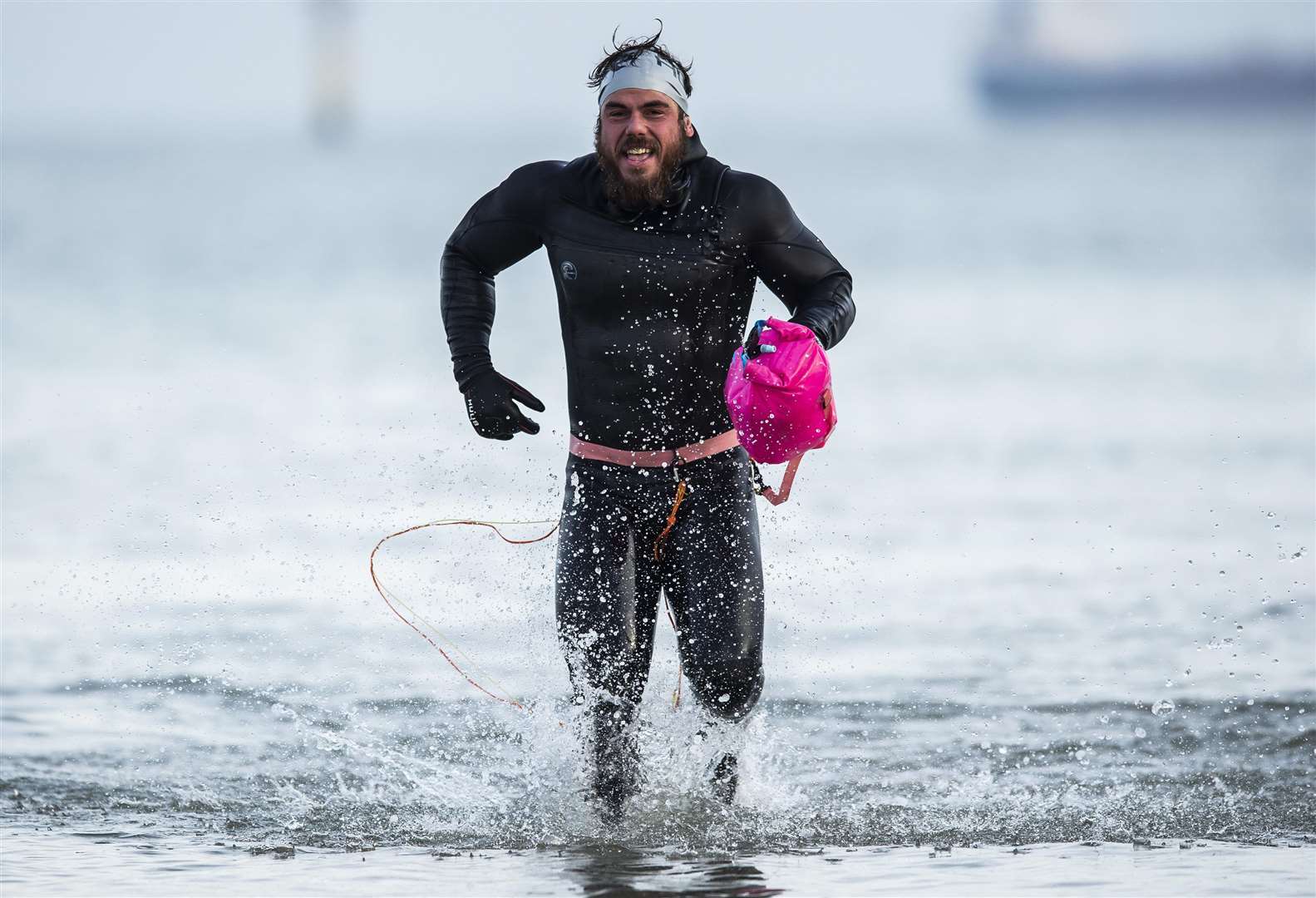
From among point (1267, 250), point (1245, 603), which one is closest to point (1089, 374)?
point (1245, 603)

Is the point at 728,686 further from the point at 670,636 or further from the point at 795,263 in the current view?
the point at 670,636

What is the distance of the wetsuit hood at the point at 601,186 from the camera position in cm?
576

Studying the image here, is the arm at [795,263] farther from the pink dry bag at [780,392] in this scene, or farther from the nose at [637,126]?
the nose at [637,126]

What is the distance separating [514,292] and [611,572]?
2380 cm

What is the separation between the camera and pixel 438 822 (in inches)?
245

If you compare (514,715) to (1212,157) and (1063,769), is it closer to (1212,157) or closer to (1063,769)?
(1063,769)

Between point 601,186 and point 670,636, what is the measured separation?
3797mm

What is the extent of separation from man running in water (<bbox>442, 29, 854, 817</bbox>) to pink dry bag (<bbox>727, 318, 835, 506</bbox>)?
0.21 meters

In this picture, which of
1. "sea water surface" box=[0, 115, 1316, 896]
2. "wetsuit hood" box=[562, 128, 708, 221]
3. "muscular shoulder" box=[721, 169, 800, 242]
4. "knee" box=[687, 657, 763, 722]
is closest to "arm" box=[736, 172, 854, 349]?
"muscular shoulder" box=[721, 169, 800, 242]

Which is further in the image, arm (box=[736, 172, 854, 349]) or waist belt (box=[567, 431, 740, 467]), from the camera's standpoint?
waist belt (box=[567, 431, 740, 467])

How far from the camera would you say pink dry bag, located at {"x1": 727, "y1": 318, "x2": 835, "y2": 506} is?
540 centimetres

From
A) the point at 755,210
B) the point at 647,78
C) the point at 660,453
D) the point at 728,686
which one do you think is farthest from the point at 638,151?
the point at 728,686

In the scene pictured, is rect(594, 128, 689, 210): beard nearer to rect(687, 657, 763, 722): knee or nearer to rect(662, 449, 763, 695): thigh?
rect(662, 449, 763, 695): thigh

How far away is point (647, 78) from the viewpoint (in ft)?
18.7
